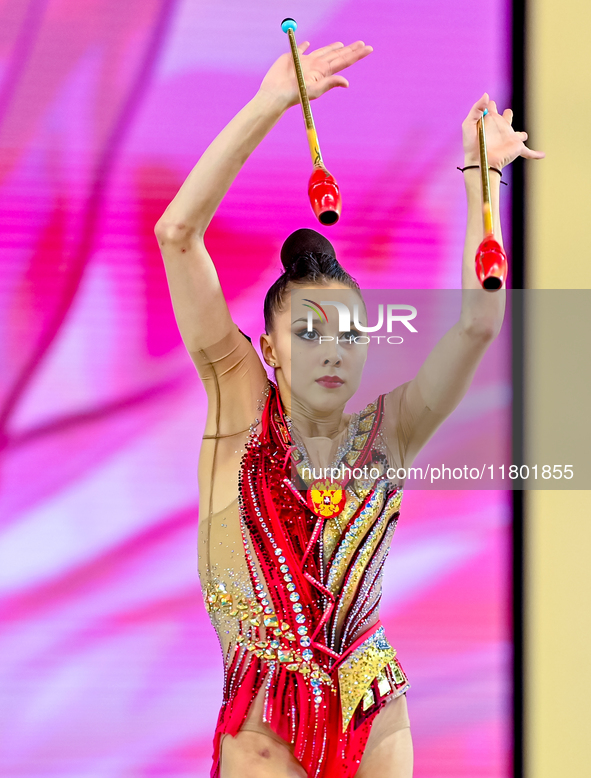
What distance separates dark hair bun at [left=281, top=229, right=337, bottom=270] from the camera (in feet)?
4.86

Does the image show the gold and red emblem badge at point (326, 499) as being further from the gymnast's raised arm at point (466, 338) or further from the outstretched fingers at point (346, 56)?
the outstretched fingers at point (346, 56)

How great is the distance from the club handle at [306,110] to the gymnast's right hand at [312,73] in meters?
0.02

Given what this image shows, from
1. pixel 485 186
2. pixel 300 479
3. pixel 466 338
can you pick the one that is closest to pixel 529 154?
pixel 485 186

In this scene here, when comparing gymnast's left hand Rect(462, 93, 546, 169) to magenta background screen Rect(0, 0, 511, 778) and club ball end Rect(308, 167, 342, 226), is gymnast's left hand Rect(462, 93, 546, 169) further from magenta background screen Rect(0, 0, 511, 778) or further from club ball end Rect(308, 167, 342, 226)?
magenta background screen Rect(0, 0, 511, 778)

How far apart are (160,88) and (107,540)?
1.06 meters

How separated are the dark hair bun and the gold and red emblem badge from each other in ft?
1.28

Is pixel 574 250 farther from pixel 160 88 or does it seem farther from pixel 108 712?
pixel 108 712

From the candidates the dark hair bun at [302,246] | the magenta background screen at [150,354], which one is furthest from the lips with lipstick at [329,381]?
the magenta background screen at [150,354]

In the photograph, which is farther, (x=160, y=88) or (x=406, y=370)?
(x=160, y=88)

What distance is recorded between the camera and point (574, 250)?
2127 millimetres

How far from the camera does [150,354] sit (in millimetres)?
1988

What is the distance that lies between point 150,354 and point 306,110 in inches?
35.6

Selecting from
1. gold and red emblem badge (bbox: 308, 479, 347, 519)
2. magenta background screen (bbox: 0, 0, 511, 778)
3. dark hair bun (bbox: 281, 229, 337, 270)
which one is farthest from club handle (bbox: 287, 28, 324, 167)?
magenta background screen (bbox: 0, 0, 511, 778)

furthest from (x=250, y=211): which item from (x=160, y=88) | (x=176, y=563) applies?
(x=176, y=563)
